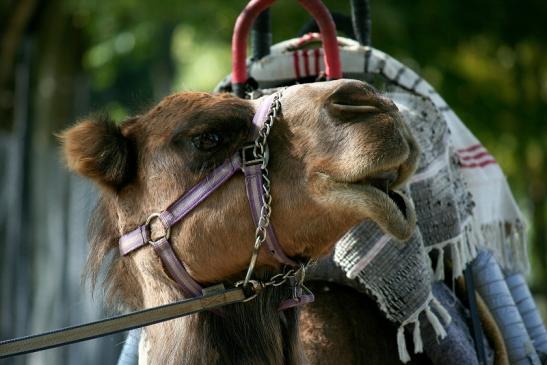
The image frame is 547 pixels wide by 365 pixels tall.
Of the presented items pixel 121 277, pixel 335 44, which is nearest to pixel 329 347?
pixel 121 277

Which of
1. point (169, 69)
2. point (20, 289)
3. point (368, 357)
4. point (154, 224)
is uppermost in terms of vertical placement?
point (154, 224)

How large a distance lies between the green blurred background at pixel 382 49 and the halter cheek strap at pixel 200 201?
252 inches

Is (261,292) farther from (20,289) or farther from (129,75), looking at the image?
(129,75)

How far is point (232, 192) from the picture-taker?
353 cm

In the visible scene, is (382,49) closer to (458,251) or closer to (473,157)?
(473,157)

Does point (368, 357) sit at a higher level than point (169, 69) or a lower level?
higher

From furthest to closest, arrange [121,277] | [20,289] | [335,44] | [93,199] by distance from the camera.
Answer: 1. [20,289]
2. [335,44]
3. [93,199]
4. [121,277]

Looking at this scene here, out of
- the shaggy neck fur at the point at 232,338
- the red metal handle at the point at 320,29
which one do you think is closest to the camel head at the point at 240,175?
the shaggy neck fur at the point at 232,338

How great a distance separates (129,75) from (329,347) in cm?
1987

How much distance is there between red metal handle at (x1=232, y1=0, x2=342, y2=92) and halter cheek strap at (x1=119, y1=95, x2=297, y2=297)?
842 millimetres

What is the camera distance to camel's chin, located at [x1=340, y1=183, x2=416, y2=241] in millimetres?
3324

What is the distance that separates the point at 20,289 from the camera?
12.7m

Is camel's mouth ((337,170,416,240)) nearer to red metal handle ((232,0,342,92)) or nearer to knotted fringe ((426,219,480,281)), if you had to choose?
knotted fringe ((426,219,480,281))

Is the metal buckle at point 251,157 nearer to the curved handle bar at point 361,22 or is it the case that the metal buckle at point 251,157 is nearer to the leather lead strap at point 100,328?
the leather lead strap at point 100,328
